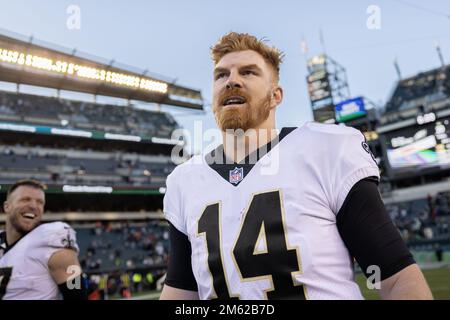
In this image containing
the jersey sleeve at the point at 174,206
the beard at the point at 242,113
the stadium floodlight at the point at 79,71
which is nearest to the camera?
the beard at the point at 242,113

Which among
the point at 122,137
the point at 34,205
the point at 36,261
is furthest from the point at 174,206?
the point at 122,137

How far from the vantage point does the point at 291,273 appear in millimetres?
1339

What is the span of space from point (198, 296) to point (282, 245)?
0.56 meters

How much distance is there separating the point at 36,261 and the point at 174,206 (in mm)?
2183

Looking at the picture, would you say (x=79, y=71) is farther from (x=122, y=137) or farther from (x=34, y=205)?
(x=34, y=205)

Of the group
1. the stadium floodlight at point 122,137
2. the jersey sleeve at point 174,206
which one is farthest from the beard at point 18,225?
the stadium floodlight at point 122,137

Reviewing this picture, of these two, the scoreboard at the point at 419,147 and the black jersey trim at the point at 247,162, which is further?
the scoreboard at the point at 419,147

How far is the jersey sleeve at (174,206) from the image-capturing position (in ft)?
5.83

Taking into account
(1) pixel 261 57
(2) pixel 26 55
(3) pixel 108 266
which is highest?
(2) pixel 26 55

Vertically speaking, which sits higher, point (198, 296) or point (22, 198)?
point (22, 198)

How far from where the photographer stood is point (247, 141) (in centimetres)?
176

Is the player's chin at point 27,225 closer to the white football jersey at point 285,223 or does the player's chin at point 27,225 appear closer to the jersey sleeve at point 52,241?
the jersey sleeve at point 52,241

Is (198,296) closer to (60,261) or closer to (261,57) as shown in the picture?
(261,57)
